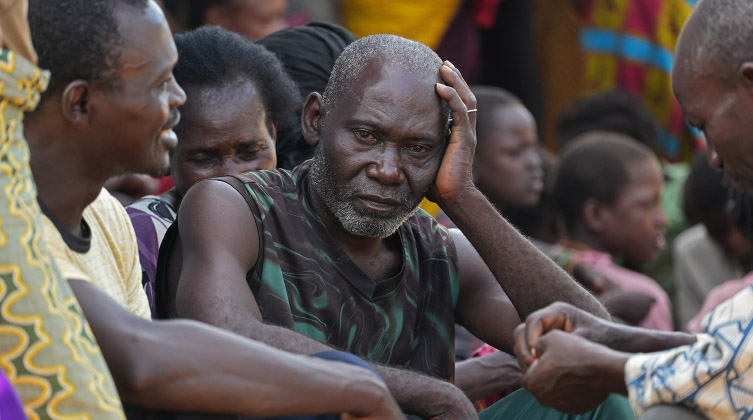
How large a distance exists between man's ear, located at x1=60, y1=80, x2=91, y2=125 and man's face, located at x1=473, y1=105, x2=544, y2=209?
4543 mm

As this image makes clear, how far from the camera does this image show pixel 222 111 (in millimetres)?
4473

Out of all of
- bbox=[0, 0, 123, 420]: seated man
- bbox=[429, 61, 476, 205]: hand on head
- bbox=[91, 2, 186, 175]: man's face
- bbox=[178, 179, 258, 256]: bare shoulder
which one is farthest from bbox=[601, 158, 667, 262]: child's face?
bbox=[0, 0, 123, 420]: seated man

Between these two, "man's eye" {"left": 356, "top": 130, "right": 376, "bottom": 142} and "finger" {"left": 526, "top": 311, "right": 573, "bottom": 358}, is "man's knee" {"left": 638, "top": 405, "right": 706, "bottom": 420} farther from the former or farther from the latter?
"man's eye" {"left": 356, "top": 130, "right": 376, "bottom": 142}

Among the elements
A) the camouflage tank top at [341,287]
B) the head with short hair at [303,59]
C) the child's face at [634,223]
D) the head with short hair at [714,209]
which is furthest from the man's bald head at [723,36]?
the head with short hair at [714,209]

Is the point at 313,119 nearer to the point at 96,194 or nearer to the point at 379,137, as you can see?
the point at 379,137

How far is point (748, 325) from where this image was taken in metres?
3.03

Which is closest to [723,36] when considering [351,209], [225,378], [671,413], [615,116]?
[671,413]

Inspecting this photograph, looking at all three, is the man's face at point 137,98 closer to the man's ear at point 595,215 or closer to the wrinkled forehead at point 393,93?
the wrinkled forehead at point 393,93

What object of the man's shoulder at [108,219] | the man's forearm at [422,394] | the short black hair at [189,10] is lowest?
the short black hair at [189,10]

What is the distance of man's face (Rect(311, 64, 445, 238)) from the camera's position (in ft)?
12.6

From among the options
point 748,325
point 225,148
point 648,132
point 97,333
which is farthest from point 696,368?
point 648,132

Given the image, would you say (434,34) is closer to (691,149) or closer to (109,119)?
(691,149)

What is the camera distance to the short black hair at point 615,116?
8.60m

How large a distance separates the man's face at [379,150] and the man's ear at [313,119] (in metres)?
0.08
